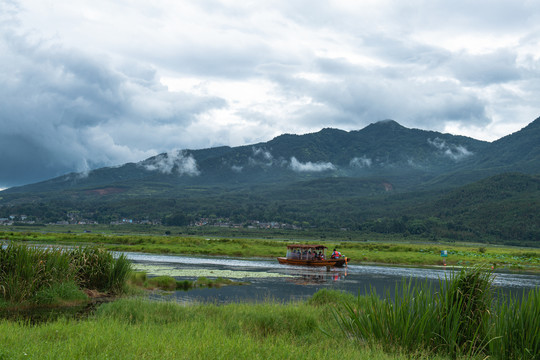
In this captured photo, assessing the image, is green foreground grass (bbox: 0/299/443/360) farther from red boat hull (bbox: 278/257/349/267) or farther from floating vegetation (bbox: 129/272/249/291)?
red boat hull (bbox: 278/257/349/267)

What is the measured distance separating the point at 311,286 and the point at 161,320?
70.7ft

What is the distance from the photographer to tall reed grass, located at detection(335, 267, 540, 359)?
12.2 meters

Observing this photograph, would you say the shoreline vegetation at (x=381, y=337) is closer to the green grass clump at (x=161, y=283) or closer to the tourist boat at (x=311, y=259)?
the green grass clump at (x=161, y=283)

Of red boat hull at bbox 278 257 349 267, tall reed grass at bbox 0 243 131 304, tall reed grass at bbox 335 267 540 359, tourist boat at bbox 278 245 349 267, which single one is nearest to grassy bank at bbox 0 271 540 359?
tall reed grass at bbox 335 267 540 359

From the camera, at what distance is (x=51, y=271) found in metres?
23.0

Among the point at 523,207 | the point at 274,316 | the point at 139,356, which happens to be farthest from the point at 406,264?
the point at 523,207

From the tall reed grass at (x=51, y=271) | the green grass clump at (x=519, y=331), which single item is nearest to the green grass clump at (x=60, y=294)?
the tall reed grass at (x=51, y=271)

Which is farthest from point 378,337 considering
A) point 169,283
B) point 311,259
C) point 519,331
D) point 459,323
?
point 311,259

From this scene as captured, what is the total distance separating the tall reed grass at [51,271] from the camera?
69.0 ft

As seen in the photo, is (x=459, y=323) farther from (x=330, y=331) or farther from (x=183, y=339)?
(x=183, y=339)

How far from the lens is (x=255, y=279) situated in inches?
1608

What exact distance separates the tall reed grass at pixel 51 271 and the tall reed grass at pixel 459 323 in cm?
1577

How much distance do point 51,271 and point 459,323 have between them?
1922 centimetres

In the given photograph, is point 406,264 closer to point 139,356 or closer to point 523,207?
point 139,356
